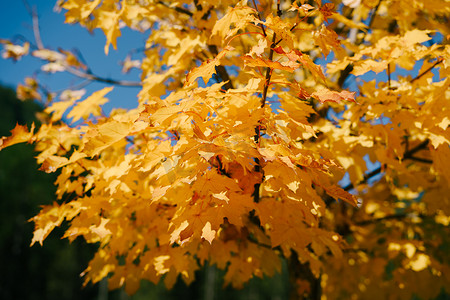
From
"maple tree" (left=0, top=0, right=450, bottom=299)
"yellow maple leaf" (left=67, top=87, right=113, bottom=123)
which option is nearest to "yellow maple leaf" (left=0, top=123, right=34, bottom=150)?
"maple tree" (left=0, top=0, right=450, bottom=299)

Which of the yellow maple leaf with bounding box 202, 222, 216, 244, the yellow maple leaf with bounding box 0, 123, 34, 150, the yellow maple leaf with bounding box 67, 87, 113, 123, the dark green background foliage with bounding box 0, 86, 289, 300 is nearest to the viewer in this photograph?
the yellow maple leaf with bounding box 202, 222, 216, 244

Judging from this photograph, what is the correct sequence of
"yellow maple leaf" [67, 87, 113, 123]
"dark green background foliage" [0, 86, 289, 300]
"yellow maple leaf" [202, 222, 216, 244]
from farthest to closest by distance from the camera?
"dark green background foliage" [0, 86, 289, 300] → "yellow maple leaf" [67, 87, 113, 123] → "yellow maple leaf" [202, 222, 216, 244]

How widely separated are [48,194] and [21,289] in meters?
5.53

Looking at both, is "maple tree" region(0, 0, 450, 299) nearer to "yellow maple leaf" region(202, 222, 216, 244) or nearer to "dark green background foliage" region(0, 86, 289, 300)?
"yellow maple leaf" region(202, 222, 216, 244)

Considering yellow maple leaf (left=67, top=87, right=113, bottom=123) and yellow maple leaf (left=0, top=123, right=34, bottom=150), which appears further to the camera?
yellow maple leaf (left=67, top=87, right=113, bottom=123)

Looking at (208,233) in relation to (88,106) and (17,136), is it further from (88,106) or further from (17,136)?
(88,106)

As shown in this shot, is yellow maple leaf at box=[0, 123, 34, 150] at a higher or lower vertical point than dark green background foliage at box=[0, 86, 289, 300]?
higher

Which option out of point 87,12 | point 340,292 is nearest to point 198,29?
point 87,12

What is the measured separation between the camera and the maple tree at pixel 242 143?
102 centimetres

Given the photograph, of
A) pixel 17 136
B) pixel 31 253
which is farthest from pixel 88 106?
pixel 31 253

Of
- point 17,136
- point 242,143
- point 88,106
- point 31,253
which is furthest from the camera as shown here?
point 31,253

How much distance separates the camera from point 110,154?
6.67ft

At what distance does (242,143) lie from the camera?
0.91 metres

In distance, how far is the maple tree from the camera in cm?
102
